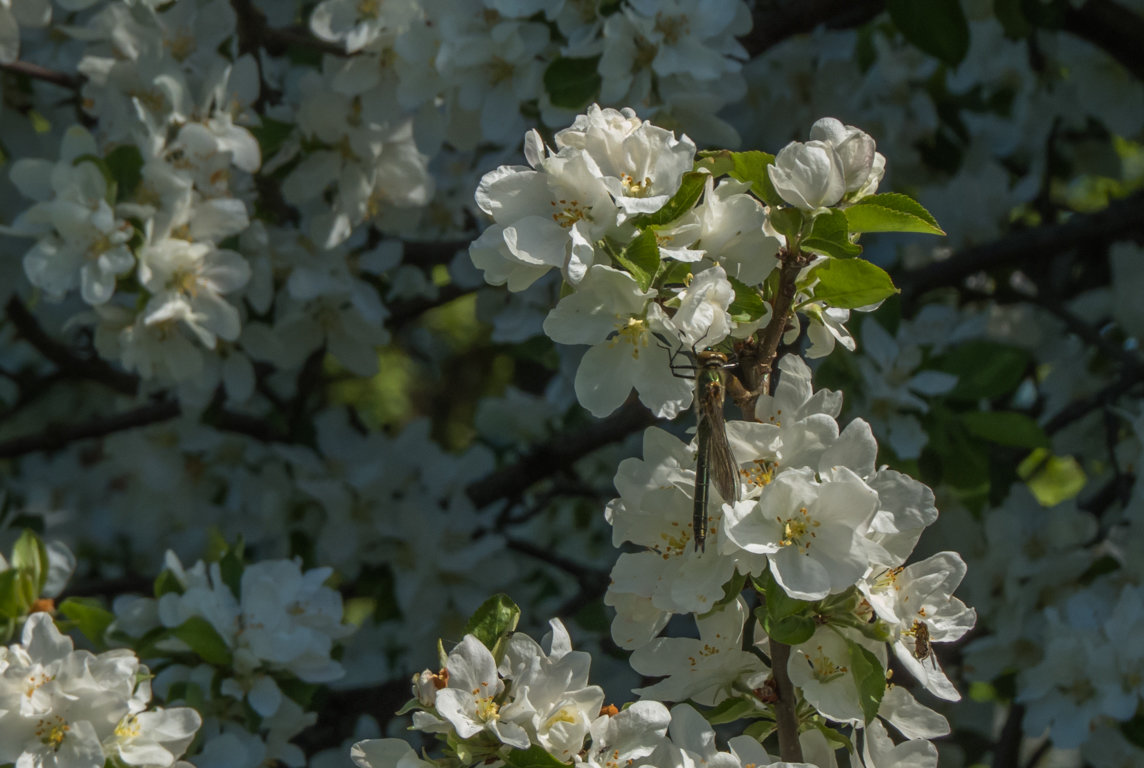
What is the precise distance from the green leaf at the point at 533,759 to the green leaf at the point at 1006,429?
4.04 feet

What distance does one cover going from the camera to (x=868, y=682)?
3.53 ft

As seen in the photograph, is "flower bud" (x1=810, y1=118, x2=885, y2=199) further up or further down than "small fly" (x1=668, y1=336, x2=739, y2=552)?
further up

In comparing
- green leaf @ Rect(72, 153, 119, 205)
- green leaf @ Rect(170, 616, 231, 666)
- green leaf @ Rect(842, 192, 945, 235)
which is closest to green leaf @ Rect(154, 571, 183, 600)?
green leaf @ Rect(170, 616, 231, 666)

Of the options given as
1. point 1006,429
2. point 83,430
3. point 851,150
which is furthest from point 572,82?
point 83,430

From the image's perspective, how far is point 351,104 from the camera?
86.5 inches

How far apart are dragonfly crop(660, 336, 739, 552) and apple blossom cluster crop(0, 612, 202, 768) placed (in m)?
0.66

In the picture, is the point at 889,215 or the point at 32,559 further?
the point at 32,559

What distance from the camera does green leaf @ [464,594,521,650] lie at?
1.15 m

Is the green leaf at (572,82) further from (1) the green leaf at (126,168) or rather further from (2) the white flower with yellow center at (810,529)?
(2) the white flower with yellow center at (810,529)

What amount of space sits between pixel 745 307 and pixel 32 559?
45.6 inches

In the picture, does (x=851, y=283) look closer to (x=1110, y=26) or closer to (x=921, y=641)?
(x=921, y=641)

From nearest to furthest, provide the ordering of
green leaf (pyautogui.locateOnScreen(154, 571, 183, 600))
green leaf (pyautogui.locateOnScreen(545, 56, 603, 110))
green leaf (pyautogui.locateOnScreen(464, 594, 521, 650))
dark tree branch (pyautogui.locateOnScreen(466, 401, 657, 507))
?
green leaf (pyautogui.locateOnScreen(464, 594, 521, 650)) → green leaf (pyautogui.locateOnScreen(154, 571, 183, 600)) → green leaf (pyautogui.locateOnScreen(545, 56, 603, 110)) → dark tree branch (pyautogui.locateOnScreen(466, 401, 657, 507))

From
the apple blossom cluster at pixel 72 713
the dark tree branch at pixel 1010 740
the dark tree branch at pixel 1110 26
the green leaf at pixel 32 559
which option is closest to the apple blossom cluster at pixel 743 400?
the apple blossom cluster at pixel 72 713

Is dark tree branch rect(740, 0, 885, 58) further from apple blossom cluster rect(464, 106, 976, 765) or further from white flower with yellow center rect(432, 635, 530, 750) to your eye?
white flower with yellow center rect(432, 635, 530, 750)
